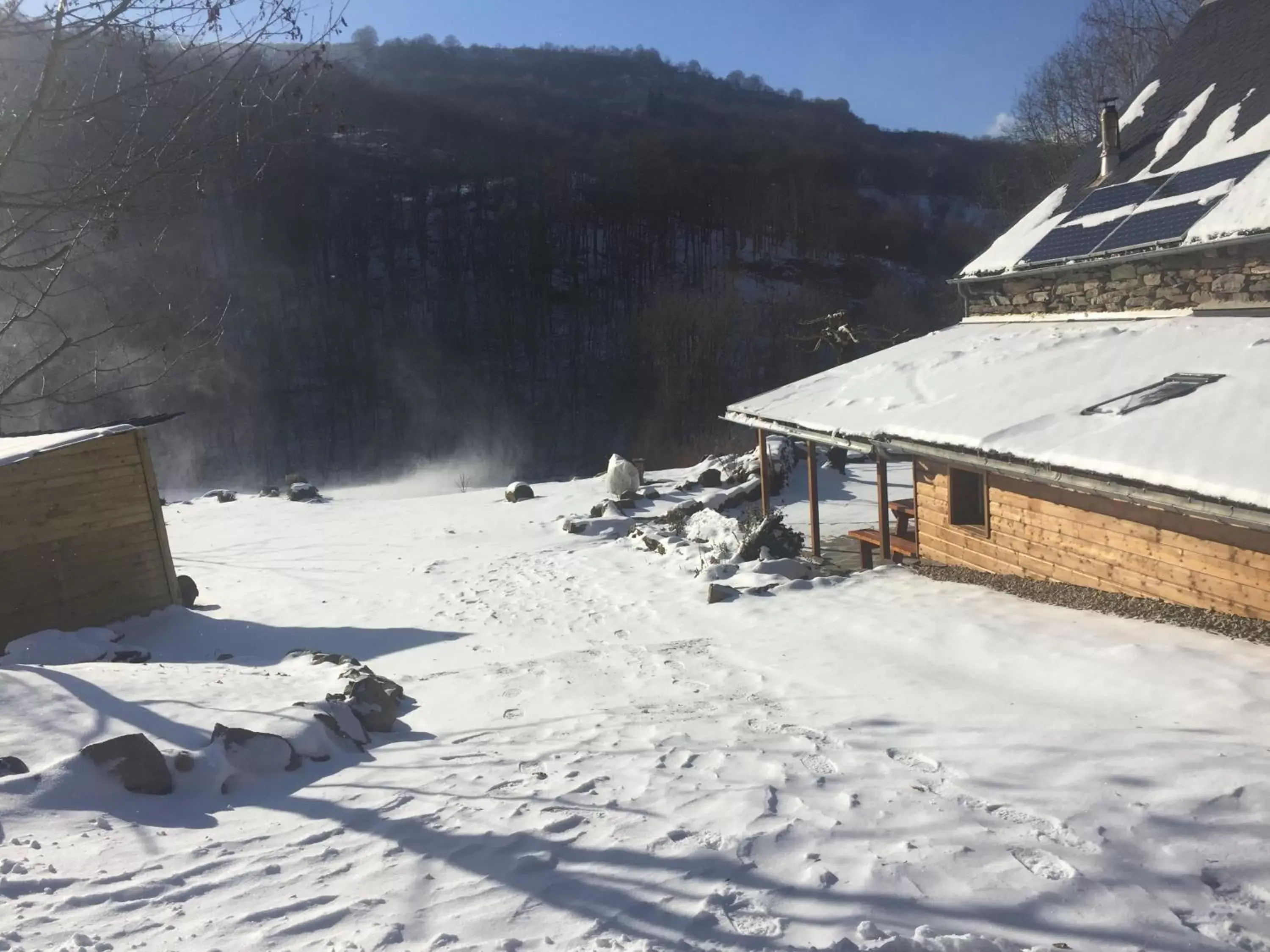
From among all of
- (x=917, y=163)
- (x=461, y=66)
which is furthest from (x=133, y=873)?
(x=461, y=66)

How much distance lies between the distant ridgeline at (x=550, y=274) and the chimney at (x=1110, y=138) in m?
16.9

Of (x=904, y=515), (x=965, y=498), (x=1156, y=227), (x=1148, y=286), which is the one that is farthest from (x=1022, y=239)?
(x=965, y=498)

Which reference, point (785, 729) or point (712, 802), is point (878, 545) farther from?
point (712, 802)

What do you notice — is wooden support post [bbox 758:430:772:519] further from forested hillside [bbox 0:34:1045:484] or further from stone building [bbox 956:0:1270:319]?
forested hillside [bbox 0:34:1045:484]

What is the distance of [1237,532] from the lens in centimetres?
593

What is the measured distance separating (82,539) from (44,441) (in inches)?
53.6

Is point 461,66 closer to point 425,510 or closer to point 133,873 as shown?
point 425,510

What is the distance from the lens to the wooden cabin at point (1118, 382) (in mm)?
6012

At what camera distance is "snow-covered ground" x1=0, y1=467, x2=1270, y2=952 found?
9.68ft

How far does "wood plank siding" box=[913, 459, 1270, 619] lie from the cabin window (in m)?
0.07

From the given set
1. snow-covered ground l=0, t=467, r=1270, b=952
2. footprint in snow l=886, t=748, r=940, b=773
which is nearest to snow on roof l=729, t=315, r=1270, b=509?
snow-covered ground l=0, t=467, r=1270, b=952

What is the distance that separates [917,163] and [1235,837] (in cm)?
6545

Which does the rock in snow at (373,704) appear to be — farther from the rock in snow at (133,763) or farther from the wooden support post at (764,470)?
the wooden support post at (764,470)

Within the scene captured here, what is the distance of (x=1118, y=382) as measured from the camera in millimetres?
7621
